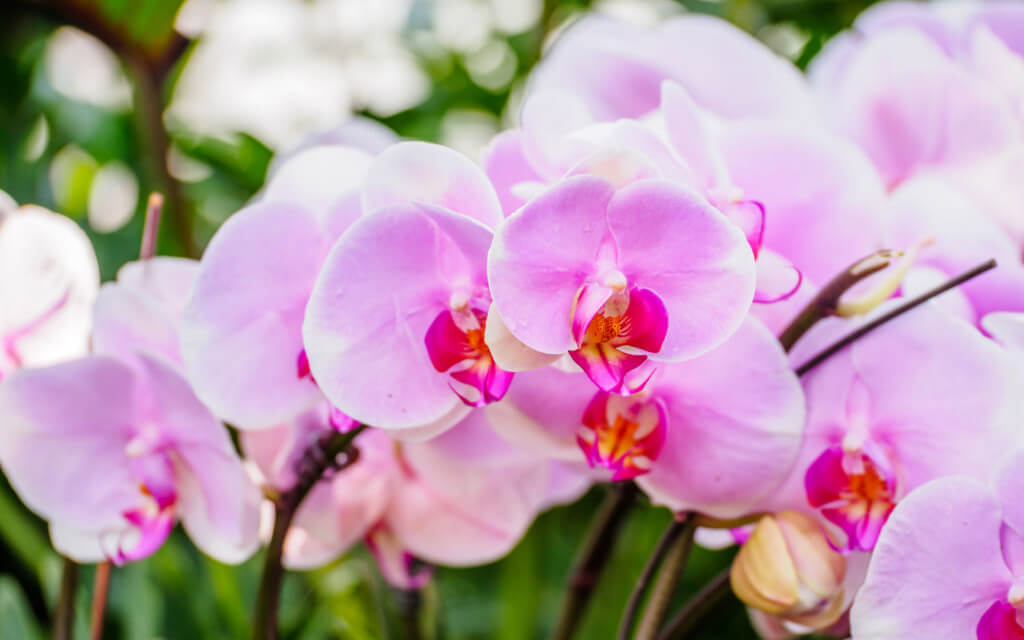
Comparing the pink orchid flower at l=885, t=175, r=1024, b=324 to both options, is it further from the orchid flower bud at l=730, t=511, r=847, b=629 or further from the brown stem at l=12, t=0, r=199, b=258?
the brown stem at l=12, t=0, r=199, b=258

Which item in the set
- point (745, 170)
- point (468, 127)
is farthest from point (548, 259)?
point (468, 127)

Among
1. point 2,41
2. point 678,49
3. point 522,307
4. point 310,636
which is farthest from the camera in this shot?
point 2,41

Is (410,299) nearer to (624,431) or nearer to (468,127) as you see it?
(624,431)

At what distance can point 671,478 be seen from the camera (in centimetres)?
31

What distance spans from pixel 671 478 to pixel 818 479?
5 centimetres

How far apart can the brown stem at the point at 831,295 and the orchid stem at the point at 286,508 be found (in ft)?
0.46

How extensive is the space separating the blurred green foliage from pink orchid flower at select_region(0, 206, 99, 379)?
0.17m

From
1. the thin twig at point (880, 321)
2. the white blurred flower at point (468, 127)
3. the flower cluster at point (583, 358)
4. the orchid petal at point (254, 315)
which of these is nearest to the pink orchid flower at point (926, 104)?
the flower cluster at point (583, 358)

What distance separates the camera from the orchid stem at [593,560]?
1.11 ft

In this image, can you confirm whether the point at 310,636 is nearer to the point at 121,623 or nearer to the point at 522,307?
the point at 121,623

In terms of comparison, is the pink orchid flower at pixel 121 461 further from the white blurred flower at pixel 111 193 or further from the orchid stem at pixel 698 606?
the white blurred flower at pixel 111 193

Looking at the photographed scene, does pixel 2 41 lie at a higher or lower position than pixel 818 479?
lower

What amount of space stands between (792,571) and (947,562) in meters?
0.04

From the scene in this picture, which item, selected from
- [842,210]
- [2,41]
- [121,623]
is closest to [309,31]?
[2,41]
